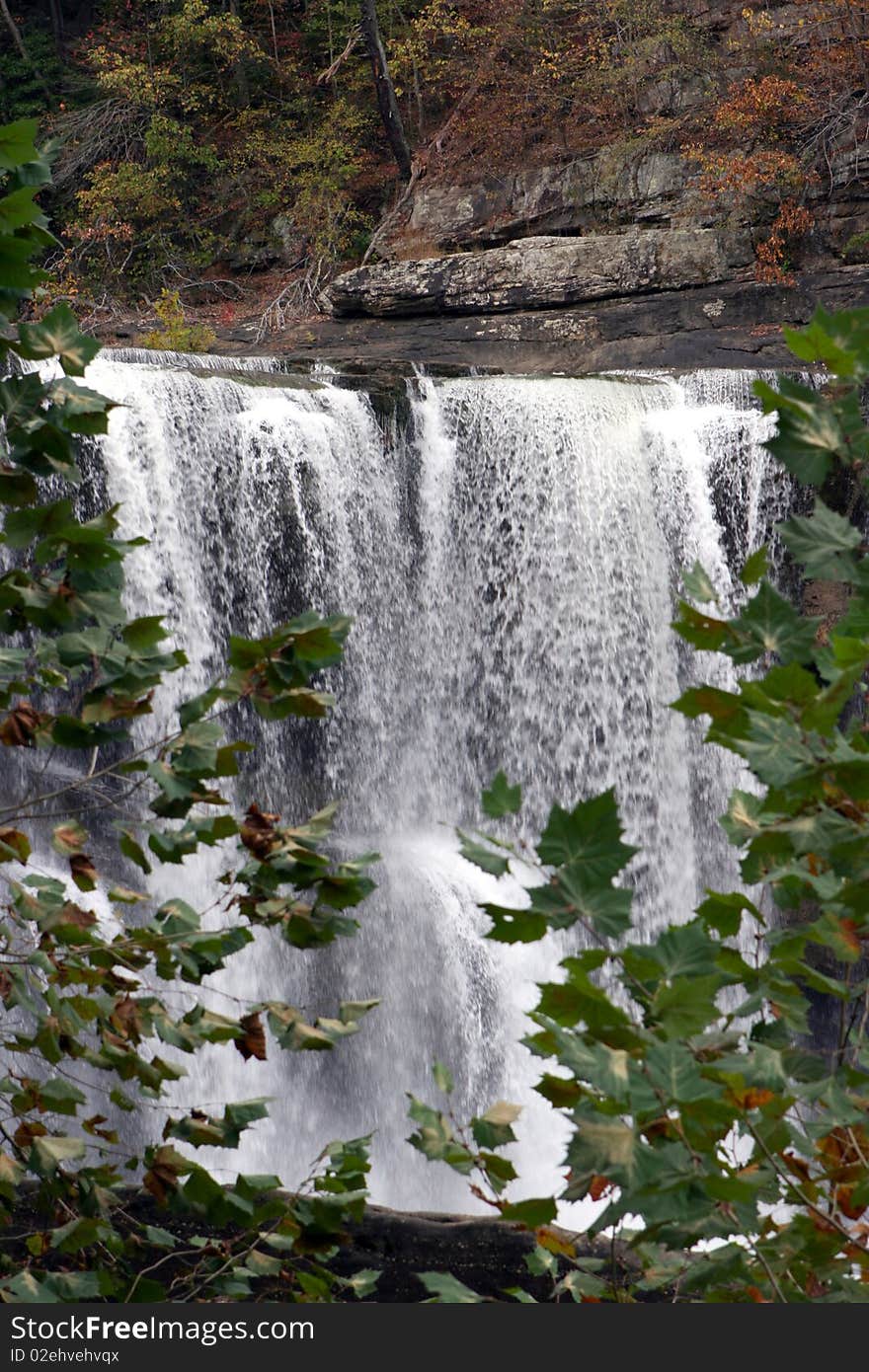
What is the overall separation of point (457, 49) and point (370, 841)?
13.6 meters

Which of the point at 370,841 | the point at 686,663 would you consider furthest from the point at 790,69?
the point at 370,841

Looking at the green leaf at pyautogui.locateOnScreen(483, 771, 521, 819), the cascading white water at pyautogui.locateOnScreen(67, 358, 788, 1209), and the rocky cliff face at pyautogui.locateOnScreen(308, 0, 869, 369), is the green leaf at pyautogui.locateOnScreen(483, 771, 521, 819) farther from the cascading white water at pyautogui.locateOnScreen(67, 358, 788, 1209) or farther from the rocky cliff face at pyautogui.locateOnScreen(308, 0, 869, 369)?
the rocky cliff face at pyautogui.locateOnScreen(308, 0, 869, 369)

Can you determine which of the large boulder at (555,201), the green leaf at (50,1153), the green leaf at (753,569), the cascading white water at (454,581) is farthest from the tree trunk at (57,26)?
the green leaf at (753,569)

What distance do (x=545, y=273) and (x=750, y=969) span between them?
14888mm

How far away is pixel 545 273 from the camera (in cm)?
1591

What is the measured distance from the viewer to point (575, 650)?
11.2 metres

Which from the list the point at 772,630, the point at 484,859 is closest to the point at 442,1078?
the point at 484,859

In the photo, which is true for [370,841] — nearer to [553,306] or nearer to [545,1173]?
[545,1173]

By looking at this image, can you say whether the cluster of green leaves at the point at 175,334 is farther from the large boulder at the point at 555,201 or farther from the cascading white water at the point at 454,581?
the cascading white water at the point at 454,581

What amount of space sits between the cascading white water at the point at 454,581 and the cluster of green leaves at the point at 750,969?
7.88 metres

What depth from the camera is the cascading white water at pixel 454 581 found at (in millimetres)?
9953

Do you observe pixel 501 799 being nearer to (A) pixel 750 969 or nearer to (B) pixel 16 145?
(A) pixel 750 969

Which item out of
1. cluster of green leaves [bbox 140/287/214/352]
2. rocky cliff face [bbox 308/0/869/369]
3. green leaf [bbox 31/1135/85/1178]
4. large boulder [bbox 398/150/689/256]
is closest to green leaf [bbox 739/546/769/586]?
green leaf [bbox 31/1135/85/1178]

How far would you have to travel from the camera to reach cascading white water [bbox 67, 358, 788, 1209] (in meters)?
9.95
